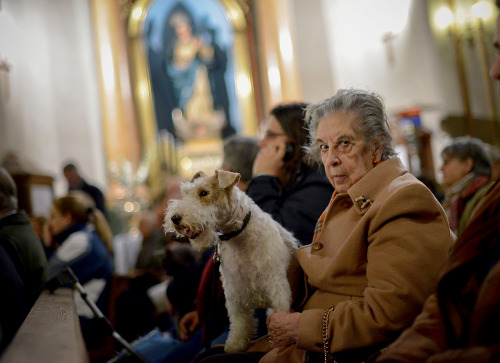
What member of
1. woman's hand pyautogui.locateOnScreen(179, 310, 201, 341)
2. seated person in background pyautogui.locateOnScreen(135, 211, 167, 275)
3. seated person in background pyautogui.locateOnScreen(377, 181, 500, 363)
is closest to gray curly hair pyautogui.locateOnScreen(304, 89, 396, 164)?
seated person in background pyautogui.locateOnScreen(377, 181, 500, 363)

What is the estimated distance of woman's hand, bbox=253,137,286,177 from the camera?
2.13 metres

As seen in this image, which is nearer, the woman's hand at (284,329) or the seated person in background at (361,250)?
the seated person in background at (361,250)

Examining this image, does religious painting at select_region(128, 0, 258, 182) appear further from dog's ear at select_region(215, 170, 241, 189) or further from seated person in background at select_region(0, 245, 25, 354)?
dog's ear at select_region(215, 170, 241, 189)

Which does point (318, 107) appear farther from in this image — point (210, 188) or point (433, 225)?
point (433, 225)

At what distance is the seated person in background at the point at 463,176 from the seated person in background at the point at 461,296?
7.59 ft

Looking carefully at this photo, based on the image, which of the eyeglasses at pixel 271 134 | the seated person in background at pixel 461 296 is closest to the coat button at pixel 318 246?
the seated person in background at pixel 461 296

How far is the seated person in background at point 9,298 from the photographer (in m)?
1.82

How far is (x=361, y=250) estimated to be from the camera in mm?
1369

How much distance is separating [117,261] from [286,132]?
624 centimetres

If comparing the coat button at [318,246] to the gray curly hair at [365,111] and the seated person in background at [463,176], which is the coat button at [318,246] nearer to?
the gray curly hair at [365,111]

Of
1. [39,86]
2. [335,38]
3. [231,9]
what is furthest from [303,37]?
[39,86]

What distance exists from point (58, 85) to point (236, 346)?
8.86m

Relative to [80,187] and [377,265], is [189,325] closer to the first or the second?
[377,265]

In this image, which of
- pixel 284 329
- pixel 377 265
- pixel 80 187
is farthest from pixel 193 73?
pixel 377 265
